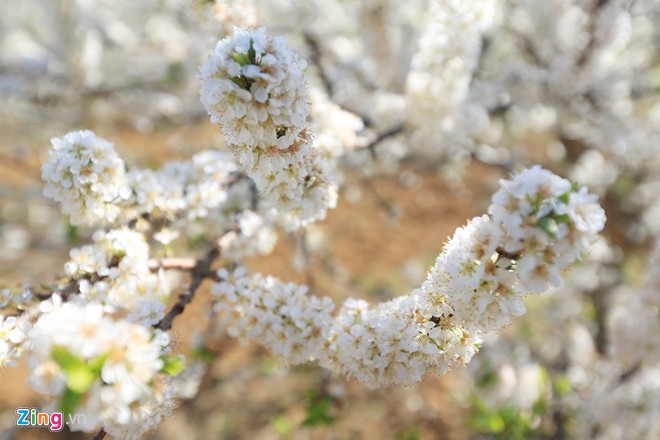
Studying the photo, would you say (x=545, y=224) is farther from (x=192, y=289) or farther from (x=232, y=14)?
(x=232, y=14)

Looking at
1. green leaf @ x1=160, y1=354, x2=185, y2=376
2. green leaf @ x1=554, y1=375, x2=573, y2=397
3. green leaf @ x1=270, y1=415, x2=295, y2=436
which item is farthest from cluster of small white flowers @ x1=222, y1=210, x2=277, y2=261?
green leaf @ x1=554, y1=375, x2=573, y2=397

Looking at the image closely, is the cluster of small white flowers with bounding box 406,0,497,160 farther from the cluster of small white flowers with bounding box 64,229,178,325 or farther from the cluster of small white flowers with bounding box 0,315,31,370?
the cluster of small white flowers with bounding box 0,315,31,370

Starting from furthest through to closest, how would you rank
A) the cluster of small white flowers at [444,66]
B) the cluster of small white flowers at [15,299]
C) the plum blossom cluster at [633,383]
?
the plum blossom cluster at [633,383]
the cluster of small white flowers at [444,66]
the cluster of small white flowers at [15,299]

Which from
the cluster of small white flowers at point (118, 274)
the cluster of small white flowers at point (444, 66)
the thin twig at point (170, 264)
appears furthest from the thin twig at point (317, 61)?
the cluster of small white flowers at point (118, 274)

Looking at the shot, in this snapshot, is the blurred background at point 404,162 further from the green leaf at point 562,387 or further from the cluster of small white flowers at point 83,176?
the cluster of small white flowers at point 83,176

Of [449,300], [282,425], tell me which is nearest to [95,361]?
[449,300]

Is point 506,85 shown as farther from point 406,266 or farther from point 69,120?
point 69,120
